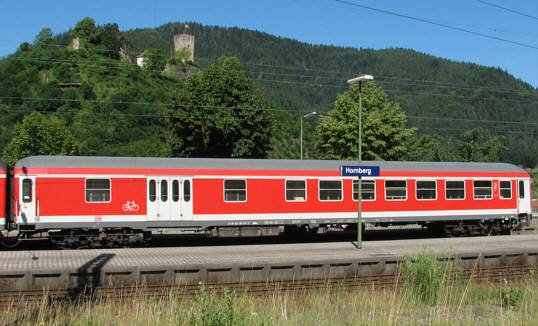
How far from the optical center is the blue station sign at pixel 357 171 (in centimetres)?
1905

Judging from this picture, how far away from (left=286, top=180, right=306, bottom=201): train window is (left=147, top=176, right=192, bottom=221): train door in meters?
4.08

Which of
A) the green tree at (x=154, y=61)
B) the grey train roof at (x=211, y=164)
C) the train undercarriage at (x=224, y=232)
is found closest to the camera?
the grey train roof at (x=211, y=164)

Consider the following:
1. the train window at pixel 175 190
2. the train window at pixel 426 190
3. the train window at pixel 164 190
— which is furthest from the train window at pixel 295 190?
the train window at pixel 426 190

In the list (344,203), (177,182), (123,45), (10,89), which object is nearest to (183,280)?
(177,182)

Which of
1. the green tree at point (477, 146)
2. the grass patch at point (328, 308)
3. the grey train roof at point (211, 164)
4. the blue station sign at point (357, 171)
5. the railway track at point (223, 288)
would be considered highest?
the green tree at point (477, 146)

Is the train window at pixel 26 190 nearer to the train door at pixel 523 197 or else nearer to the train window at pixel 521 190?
the train door at pixel 523 197

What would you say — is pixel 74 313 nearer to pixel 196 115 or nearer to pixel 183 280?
pixel 183 280

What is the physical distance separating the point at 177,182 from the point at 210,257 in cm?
367

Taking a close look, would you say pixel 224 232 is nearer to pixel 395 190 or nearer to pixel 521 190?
pixel 395 190

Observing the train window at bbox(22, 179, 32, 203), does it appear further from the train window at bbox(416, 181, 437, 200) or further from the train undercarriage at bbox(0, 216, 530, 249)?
the train window at bbox(416, 181, 437, 200)

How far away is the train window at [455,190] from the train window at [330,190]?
534cm

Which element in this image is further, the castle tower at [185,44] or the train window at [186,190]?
the castle tower at [185,44]

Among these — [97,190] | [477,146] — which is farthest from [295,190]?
[477,146]

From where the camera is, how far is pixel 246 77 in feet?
149
